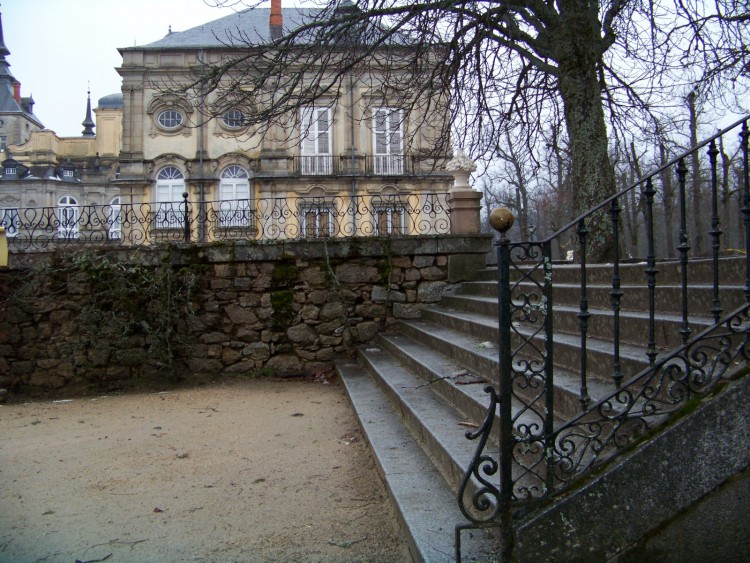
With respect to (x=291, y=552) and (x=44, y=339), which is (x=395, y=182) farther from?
(x=291, y=552)

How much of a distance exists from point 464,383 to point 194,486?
2.06 metres

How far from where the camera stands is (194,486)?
4.02 metres

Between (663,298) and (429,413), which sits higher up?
(663,298)

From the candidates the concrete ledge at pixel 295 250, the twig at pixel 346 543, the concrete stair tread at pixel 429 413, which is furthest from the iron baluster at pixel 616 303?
the concrete ledge at pixel 295 250

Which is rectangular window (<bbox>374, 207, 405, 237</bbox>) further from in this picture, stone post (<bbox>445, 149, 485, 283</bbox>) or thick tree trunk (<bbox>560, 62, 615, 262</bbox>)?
thick tree trunk (<bbox>560, 62, 615, 262</bbox>)

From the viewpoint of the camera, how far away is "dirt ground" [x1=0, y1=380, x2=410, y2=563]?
313cm

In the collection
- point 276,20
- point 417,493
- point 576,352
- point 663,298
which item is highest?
point 276,20

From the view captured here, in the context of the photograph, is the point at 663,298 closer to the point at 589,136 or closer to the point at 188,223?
the point at 589,136

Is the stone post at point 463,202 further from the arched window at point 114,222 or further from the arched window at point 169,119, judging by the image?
the arched window at point 169,119

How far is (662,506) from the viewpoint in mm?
2459

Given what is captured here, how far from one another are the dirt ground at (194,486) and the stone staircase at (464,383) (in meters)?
0.23

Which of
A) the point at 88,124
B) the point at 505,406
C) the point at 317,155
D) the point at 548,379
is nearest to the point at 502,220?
the point at 548,379

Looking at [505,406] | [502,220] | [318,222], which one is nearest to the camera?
[505,406]

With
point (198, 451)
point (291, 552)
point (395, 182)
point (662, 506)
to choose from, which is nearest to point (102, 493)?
point (198, 451)
